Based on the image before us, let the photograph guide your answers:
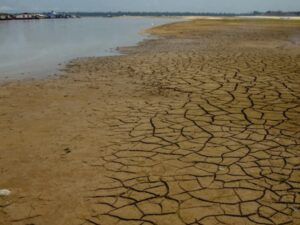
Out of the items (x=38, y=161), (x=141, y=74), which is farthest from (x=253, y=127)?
(x=141, y=74)

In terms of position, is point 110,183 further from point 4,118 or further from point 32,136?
point 4,118

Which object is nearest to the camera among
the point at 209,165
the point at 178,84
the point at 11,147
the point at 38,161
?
the point at 209,165

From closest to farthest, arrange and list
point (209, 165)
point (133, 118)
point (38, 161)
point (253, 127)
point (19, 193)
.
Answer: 1. point (19, 193)
2. point (209, 165)
3. point (38, 161)
4. point (253, 127)
5. point (133, 118)

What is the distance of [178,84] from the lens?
8.52 m

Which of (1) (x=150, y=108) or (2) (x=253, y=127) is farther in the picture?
(1) (x=150, y=108)

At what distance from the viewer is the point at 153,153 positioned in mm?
4508

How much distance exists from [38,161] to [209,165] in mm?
2167

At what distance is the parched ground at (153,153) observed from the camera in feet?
10.7

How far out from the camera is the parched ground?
10.7 feet

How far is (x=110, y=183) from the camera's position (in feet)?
12.3

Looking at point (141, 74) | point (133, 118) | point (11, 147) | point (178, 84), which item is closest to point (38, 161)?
point (11, 147)

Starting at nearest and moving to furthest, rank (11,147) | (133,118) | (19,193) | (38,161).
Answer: (19,193) → (38,161) → (11,147) → (133,118)

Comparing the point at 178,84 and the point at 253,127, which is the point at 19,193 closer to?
the point at 253,127

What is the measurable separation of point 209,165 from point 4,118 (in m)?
4.04
